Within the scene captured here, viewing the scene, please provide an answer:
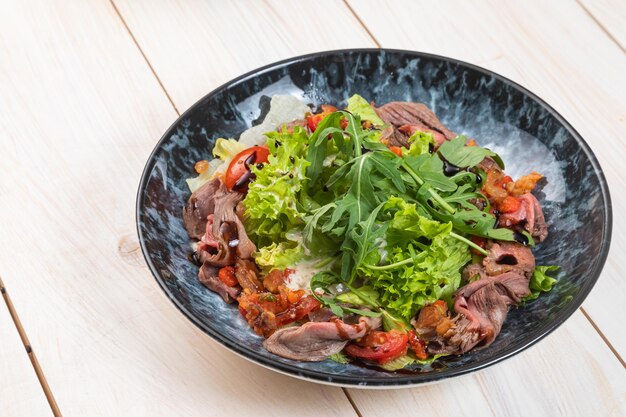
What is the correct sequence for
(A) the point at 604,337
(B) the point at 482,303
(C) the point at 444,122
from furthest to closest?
(C) the point at 444,122 < (A) the point at 604,337 < (B) the point at 482,303

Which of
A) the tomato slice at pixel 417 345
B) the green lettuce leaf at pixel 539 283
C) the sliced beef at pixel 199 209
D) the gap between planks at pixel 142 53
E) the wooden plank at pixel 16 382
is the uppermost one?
the gap between planks at pixel 142 53

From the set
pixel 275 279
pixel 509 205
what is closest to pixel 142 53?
pixel 275 279

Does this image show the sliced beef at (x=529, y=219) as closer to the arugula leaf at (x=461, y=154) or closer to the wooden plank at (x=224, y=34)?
the arugula leaf at (x=461, y=154)

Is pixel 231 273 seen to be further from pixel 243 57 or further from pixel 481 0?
pixel 481 0

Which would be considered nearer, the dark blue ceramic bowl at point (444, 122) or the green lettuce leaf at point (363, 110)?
the dark blue ceramic bowl at point (444, 122)

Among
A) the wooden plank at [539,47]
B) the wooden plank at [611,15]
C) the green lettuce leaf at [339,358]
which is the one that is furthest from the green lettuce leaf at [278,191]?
the wooden plank at [611,15]

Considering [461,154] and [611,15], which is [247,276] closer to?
[461,154]

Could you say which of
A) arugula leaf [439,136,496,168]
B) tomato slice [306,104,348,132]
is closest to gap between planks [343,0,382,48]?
tomato slice [306,104,348,132]
